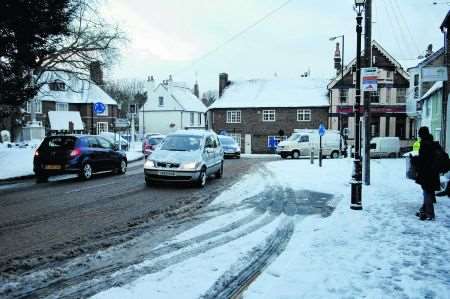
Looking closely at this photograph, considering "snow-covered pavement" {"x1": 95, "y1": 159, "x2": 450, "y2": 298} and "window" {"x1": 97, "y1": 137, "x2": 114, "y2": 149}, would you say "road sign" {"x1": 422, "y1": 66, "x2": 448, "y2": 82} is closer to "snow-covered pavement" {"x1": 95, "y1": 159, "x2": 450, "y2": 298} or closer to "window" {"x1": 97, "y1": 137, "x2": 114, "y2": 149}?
"snow-covered pavement" {"x1": 95, "y1": 159, "x2": 450, "y2": 298}

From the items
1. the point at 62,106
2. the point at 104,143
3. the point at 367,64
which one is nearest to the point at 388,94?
the point at 367,64

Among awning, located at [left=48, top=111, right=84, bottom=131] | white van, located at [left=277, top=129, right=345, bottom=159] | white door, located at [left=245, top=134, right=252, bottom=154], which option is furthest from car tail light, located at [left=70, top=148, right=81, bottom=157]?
awning, located at [left=48, top=111, right=84, bottom=131]

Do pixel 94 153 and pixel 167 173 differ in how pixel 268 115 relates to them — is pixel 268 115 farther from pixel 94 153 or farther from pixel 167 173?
pixel 167 173

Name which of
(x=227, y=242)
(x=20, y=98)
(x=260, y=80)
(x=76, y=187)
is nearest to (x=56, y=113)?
(x=260, y=80)

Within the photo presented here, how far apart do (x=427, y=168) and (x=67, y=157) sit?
37.1ft

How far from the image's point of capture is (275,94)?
5162 centimetres

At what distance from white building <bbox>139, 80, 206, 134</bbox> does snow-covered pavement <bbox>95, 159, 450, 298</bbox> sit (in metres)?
56.6

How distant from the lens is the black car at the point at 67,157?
14539 millimetres

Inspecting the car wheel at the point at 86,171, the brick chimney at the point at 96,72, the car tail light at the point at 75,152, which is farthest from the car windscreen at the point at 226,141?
the car tail light at the point at 75,152

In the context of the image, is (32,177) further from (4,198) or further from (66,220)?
(66,220)

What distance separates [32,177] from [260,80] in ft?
136

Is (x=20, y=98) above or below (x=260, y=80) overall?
below

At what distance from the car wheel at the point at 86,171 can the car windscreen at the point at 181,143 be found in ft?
10.3

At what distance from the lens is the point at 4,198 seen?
11047mm
